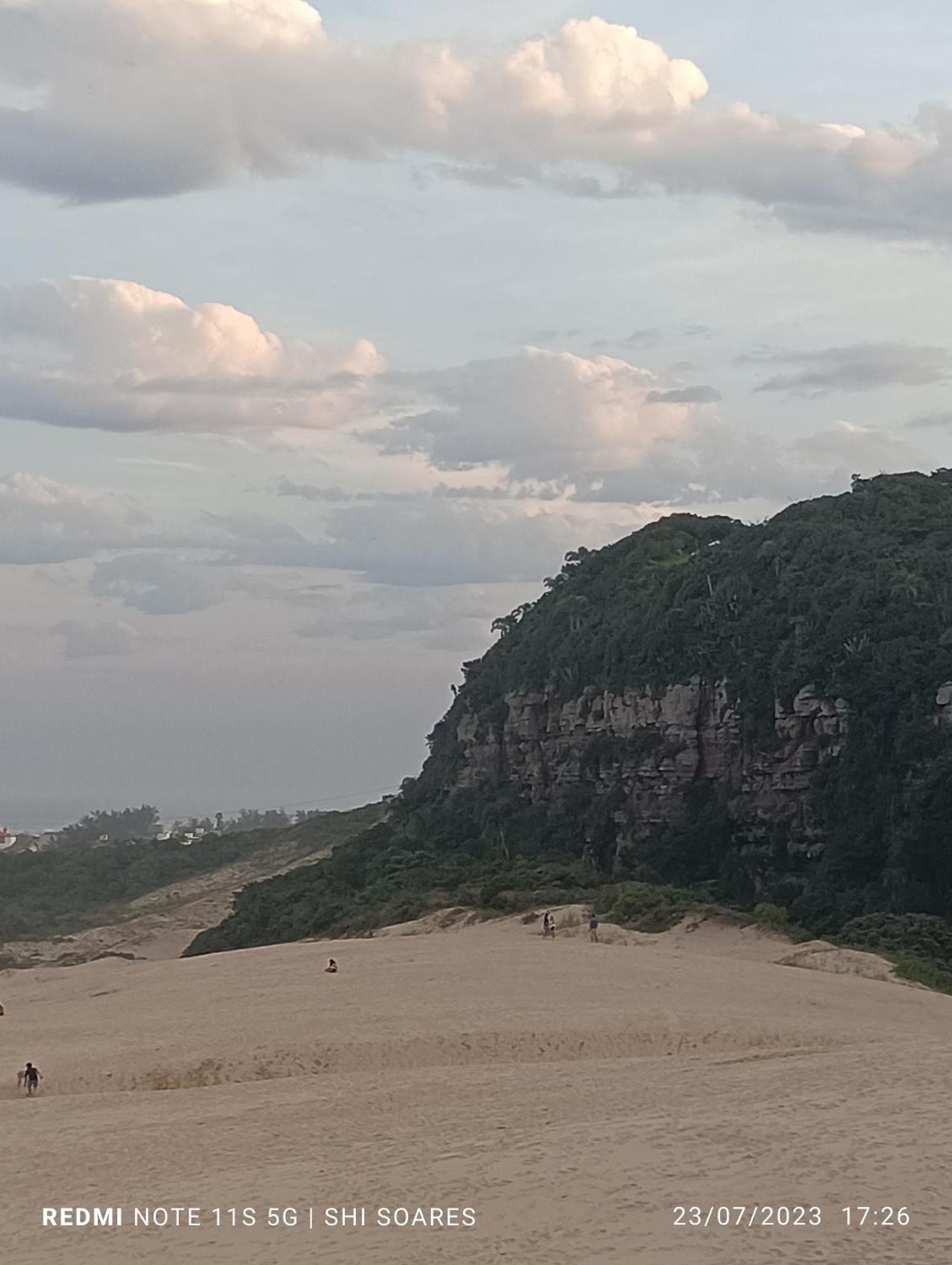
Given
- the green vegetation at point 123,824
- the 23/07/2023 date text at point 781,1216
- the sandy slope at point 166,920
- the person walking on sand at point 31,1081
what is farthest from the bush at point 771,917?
the green vegetation at point 123,824

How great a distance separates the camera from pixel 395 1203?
45.6 ft

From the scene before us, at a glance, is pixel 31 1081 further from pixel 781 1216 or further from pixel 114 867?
pixel 114 867

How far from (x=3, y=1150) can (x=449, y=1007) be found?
32.2ft

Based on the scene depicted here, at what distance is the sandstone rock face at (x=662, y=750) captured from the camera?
44.1 meters

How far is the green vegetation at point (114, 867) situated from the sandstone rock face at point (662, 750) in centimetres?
2686

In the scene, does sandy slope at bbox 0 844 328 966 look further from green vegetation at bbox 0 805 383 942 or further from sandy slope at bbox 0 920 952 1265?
sandy slope at bbox 0 920 952 1265

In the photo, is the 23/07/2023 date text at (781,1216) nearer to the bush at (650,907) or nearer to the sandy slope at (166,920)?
the bush at (650,907)

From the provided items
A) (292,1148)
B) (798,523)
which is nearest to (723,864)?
(798,523)

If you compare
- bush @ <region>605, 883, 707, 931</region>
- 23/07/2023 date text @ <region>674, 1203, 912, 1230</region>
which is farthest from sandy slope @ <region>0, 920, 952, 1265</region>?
bush @ <region>605, 883, 707, 931</region>

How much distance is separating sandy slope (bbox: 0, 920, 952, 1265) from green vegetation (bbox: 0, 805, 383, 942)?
45971 mm

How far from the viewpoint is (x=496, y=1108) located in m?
18.2

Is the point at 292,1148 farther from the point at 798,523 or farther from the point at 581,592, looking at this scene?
the point at 581,592

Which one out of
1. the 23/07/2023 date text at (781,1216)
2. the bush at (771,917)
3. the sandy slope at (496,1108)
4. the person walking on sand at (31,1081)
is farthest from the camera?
the bush at (771,917)

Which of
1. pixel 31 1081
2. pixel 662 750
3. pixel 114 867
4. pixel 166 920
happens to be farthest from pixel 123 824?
pixel 31 1081
